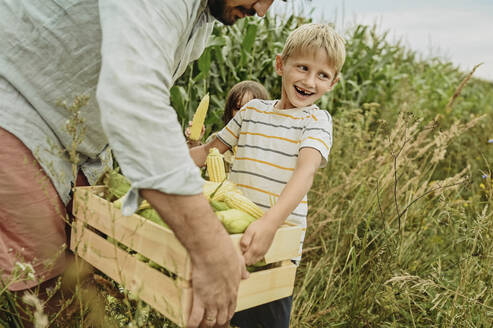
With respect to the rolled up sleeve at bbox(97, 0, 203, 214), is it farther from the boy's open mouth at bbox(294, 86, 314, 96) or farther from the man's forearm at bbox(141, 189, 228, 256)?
the boy's open mouth at bbox(294, 86, 314, 96)

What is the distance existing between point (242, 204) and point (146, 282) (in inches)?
17.5

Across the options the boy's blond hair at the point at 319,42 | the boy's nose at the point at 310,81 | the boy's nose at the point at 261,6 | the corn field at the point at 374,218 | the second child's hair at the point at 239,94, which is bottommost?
the corn field at the point at 374,218

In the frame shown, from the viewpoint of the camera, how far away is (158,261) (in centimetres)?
126

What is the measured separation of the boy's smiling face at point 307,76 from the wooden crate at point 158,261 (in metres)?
0.71

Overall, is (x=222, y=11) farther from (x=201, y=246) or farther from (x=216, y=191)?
(x=201, y=246)

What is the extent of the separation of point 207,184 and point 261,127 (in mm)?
500

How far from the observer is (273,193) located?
6.23 feet

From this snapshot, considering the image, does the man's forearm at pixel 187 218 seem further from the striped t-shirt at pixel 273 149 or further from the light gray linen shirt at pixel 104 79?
the striped t-shirt at pixel 273 149

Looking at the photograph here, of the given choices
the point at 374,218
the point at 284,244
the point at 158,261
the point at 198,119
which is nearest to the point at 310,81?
the point at 198,119

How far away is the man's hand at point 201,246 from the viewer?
3.91 ft

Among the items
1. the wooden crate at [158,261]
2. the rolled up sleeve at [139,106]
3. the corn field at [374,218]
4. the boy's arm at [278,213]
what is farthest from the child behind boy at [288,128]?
the rolled up sleeve at [139,106]

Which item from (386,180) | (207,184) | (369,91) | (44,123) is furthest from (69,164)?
(369,91)

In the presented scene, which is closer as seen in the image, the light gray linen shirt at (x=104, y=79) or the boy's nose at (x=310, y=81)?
the light gray linen shirt at (x=104, y=79)

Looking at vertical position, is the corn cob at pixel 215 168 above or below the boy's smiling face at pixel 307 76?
below
